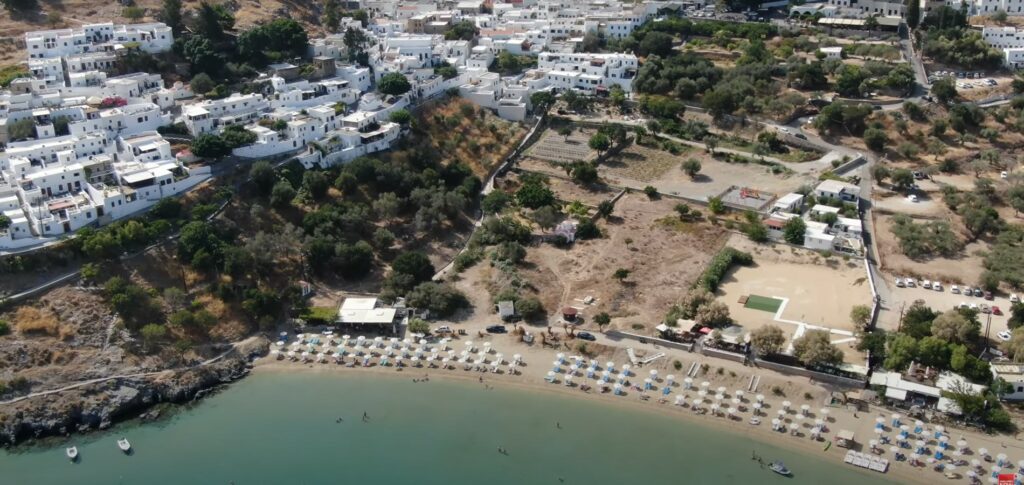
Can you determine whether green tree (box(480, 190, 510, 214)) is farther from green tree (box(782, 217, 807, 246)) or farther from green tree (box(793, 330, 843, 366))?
green tree (box(793, 330, 843, 366))

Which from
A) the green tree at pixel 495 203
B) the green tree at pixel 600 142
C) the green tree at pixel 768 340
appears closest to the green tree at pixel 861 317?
the green tree at pixel 768 340

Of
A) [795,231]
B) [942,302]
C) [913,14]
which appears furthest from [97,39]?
[913,14]

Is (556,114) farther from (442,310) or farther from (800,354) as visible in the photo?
(800,354)

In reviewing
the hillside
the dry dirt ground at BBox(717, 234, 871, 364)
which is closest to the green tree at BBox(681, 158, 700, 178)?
the dry dirt ground at BBox(717, 234, 871, 364)

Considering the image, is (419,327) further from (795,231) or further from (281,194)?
(795,231)

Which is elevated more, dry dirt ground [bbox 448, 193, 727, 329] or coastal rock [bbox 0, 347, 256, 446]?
dry dirt ground [bbox 448, 193, 727, 329]
